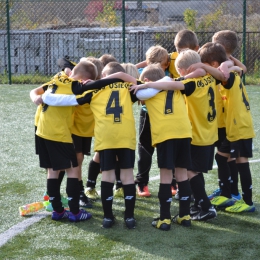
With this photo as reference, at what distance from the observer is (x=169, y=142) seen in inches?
188

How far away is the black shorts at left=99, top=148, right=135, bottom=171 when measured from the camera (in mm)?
4789

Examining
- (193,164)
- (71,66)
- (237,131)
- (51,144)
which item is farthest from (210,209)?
(71,66)

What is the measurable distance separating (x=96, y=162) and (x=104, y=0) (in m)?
13.4

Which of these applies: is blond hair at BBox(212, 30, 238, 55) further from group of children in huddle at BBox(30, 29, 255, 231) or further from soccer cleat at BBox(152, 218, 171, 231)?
soccer cleat at BBox(152, 218, 171, 231)

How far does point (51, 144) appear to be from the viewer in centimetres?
493

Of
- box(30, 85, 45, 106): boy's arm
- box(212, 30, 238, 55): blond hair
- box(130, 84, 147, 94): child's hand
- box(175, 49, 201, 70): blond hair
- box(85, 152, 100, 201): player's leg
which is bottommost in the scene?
box(85, 152, 100, 201): player's leg

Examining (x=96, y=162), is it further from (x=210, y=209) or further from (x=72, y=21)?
(x=72, y=21)

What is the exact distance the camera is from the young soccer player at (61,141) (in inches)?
193

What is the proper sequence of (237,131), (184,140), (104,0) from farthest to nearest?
(104,0) → (237,131) → (184,140)

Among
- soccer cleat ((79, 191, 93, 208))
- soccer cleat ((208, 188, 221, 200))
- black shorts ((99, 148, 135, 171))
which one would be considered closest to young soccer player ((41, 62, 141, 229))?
black shorts ((99, 148, 135, 171))

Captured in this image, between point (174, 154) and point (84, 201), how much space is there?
3.79 feet

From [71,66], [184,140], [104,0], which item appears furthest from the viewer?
[104,0]

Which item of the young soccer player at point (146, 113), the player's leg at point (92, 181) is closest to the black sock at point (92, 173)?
the player's leg at point (92, 181)

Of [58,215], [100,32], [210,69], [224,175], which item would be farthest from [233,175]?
[100,32]
